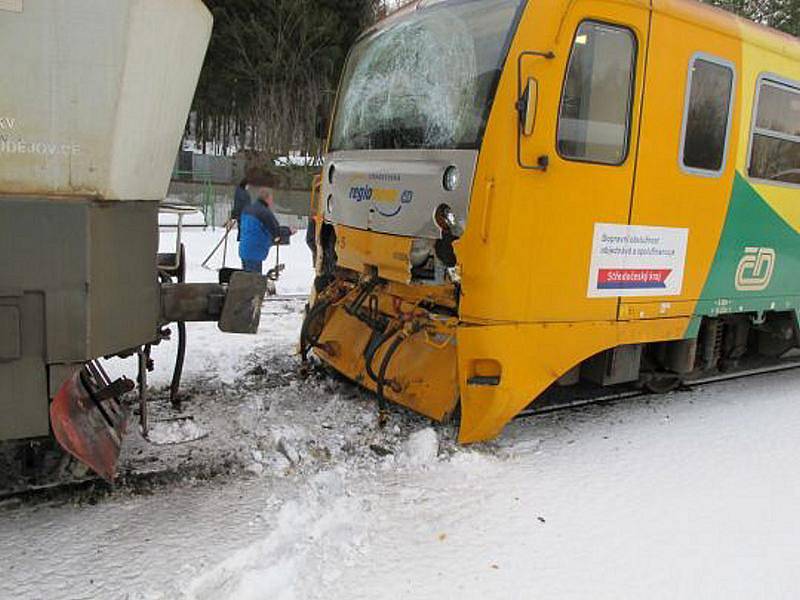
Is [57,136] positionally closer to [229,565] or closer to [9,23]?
[9,23]

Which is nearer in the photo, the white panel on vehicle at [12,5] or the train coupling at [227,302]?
the white panel on vehicle at [12,5]

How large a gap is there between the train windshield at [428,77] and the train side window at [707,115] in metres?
1.43

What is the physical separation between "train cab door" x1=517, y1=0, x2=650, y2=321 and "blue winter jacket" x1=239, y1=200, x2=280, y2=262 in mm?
4294

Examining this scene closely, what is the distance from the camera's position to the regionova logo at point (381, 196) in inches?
165

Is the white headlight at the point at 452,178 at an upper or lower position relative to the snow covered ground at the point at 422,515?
upper

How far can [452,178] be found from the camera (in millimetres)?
3834

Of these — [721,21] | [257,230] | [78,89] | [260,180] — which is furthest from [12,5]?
[257,230]

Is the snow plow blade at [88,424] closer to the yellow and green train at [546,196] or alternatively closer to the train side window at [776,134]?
the yellow and green train at [546,196]

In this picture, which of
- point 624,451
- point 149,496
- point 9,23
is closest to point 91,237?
point 9,23

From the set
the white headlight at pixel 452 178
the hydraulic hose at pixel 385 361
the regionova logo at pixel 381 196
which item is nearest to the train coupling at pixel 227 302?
the hydraulic hose at pixel 385 361

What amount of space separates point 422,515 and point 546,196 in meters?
1.83

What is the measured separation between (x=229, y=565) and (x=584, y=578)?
58.4 inches

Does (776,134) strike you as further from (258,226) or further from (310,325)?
(258,226)

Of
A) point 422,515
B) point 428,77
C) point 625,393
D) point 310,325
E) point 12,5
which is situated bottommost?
point 422,515
